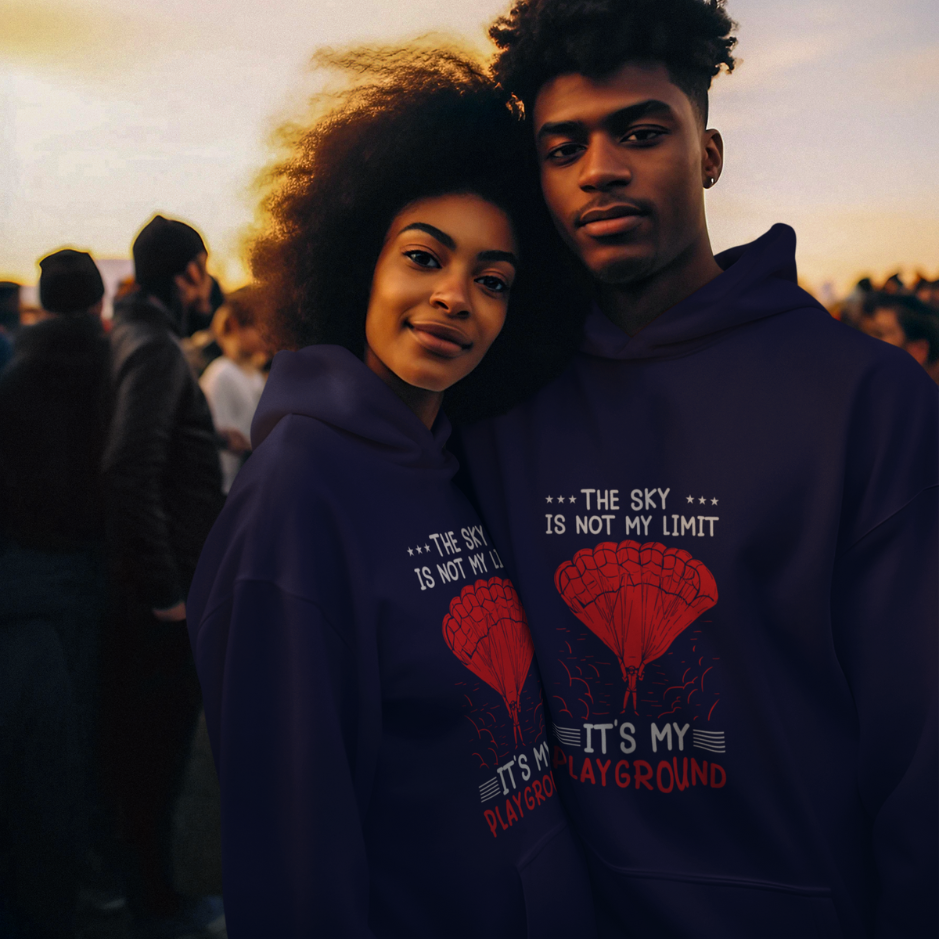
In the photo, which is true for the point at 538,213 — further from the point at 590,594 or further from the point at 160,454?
the point at 160,454

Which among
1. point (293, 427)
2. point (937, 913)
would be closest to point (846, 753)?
point (937, 913)

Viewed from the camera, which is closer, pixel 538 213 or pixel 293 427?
pixel 293 427

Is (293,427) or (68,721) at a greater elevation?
(293,427)

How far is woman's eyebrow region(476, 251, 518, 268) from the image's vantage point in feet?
4.40

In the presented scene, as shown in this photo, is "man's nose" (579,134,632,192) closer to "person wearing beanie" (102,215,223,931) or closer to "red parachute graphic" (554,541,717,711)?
"red parachute graphic" (554,541,717,711)

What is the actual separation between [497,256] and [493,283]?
48 millimetres

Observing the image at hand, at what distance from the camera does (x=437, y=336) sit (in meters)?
1.31

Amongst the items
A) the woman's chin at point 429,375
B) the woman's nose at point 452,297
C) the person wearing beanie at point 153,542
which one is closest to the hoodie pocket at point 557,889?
the woman's chin at point 429,375

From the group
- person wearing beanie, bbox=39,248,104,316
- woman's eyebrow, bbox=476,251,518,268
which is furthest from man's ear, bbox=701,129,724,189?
person wearing beanie, bbox=39,248,104,316

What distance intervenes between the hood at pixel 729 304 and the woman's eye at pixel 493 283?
219 millimetres

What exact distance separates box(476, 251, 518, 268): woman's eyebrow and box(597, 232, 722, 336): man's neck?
0.22m

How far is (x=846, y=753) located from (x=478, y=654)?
0.64 meters

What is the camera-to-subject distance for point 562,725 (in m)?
1.37

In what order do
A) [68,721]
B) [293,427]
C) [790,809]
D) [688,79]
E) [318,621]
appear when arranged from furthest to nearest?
1. [68,721]
2. [688,79]
3. [790,809]
4. [293,427]
5. [318,621]
